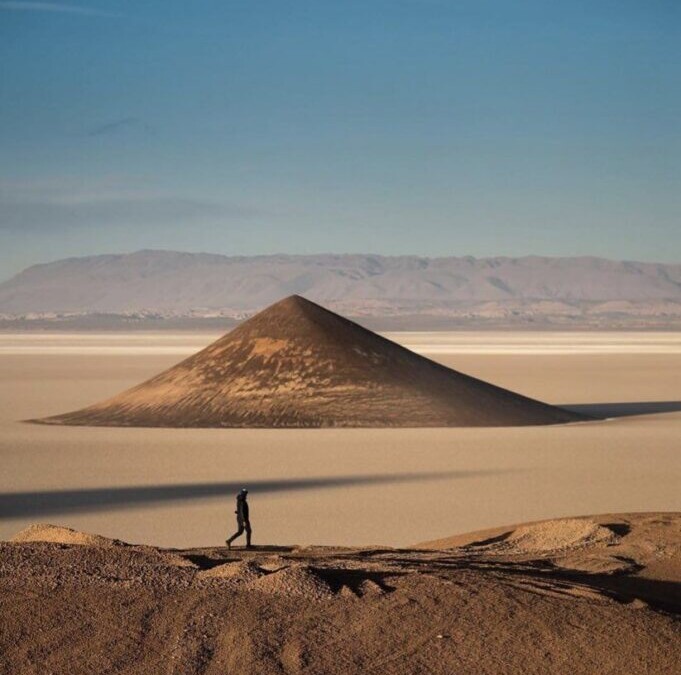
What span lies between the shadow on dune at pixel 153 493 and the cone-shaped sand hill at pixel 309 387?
646 centimetres

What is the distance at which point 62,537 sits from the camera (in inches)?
407

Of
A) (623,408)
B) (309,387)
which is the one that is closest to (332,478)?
(309,387)

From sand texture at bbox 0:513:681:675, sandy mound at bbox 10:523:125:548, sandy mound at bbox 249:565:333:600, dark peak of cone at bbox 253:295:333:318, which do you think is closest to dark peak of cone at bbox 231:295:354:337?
dark peak of cone at bbox 253:295:333:318

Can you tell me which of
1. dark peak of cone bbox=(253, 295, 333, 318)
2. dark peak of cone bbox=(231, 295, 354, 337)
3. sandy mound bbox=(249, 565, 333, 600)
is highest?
dark peak of cone bbox=(253, 295, 333, 318)

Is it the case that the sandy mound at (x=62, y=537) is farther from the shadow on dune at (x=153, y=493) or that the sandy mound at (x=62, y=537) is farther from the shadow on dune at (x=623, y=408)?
the shadow on dune at (x=623, y=408)

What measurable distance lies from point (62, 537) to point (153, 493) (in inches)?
279

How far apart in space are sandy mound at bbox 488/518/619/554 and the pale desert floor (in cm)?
153

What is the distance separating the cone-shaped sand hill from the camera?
25.7m

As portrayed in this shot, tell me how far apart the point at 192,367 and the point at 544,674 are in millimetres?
20400

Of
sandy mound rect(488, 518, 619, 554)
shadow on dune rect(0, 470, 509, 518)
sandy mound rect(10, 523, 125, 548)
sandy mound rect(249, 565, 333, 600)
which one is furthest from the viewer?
shadow on dune rect(0, 470, 509, 518)

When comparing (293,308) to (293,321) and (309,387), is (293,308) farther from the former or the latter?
(309,387)

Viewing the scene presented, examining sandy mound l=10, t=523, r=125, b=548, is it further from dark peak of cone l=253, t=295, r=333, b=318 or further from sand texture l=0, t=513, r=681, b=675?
dark peak of cone l=253, t=295, r=333, b=318

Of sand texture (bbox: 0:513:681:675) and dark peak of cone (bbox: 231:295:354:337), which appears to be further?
dark peak of cone (bbox: 231:295:354:337)

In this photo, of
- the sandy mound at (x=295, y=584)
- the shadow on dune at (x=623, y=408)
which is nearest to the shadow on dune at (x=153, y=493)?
the sandy mound at (x=295, y=584)
